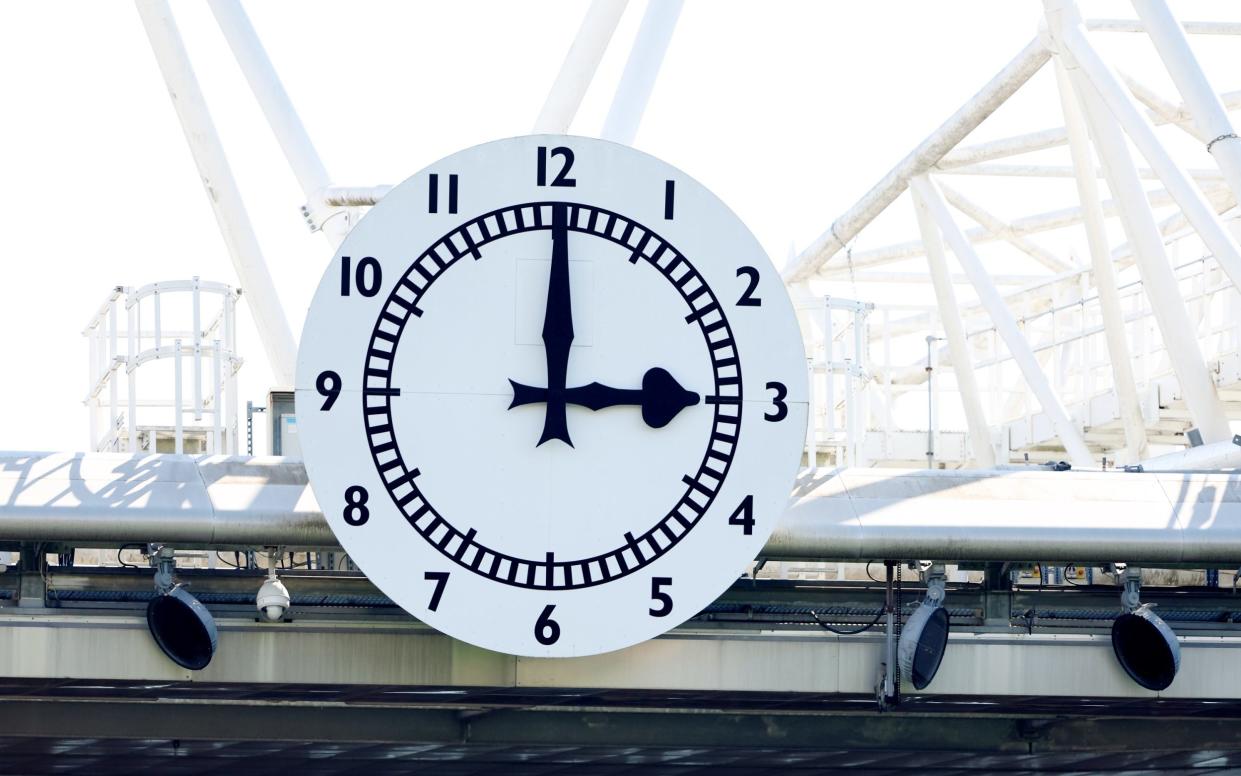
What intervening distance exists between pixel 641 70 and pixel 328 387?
27.9 ft

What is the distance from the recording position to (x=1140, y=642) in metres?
11.0

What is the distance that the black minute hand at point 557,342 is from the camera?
32.3 ft

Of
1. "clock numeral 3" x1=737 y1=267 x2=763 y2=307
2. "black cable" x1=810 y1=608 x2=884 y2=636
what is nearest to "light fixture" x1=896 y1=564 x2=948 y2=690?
"black cable" x1=810 y1=608 x2=884 y2=636

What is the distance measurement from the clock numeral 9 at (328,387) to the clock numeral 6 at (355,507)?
43 cm

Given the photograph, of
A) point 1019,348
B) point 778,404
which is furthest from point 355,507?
point 1019,348

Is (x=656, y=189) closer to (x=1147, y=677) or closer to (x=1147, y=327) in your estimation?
(x=1147, y=677)

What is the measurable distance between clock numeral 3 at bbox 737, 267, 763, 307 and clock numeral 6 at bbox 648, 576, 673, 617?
1449 mm

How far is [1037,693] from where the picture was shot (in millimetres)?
10969

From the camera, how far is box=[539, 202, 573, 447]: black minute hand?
9844 millimetres

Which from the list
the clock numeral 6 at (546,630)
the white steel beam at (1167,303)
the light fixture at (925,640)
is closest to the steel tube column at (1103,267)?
the white steel beam at (1167,303)

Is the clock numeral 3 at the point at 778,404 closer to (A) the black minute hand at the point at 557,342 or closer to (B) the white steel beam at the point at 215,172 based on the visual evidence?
(A) the black minute hand at the point at 557,342

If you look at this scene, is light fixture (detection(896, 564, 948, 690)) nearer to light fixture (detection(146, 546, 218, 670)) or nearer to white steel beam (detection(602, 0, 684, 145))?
light fixture (detection(146, 546, 218, 670))

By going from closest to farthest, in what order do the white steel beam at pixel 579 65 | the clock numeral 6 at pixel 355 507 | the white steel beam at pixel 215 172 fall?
the clock numeral 6 at pixel 355 507 < the white steel beam at pixel 579 65 < the white steel beam at pixel 215 172

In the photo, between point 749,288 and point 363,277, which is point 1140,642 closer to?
point 749,288
